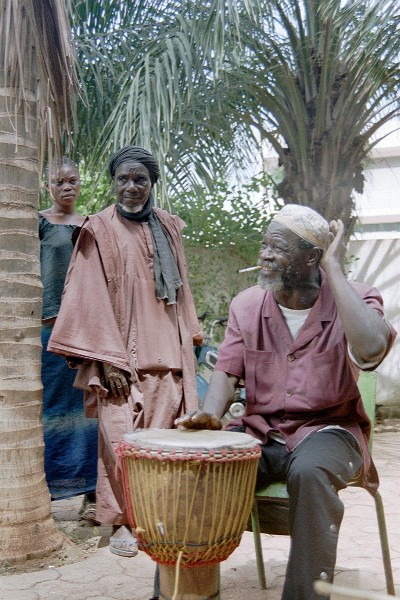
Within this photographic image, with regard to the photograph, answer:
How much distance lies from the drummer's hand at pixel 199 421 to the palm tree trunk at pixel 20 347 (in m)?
1.37

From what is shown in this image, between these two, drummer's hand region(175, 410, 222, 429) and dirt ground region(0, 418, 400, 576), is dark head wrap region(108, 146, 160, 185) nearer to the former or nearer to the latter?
drummer's hand region(175, 410, 222, 429)

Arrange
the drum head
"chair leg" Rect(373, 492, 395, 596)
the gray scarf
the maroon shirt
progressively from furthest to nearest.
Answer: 1. the gray scarf
2. "chair leg" Rect(373, 492, 395, 596)
3. the maroon shirt
4. the drum head

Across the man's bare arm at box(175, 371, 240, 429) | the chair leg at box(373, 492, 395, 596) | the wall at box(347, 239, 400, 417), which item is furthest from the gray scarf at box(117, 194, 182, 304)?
the wall at box(347, 239, 400, 417)

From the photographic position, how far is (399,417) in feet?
29.6

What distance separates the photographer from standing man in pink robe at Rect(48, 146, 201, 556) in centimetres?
377

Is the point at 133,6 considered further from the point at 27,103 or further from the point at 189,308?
the point at 189,308

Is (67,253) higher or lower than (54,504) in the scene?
higher

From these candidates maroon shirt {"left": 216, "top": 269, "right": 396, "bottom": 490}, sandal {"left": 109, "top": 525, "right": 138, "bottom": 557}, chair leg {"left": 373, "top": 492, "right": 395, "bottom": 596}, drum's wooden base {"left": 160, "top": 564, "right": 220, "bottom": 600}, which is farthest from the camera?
sandal {"left": 109, "top": 525, "right": 138, "bottom": 557}

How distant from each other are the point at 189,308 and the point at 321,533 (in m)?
1.78

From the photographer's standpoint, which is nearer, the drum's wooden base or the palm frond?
the drum's wooden base

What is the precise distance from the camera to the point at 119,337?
12.5ft

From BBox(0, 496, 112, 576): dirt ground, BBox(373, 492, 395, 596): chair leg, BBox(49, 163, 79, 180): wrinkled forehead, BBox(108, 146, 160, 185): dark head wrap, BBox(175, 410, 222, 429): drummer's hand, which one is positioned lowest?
BBox(0, 496, 112, 576): dirt ground

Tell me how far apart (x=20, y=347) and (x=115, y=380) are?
19.6 inches

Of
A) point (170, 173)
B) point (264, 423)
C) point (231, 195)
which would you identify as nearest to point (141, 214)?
point (264, 423)
